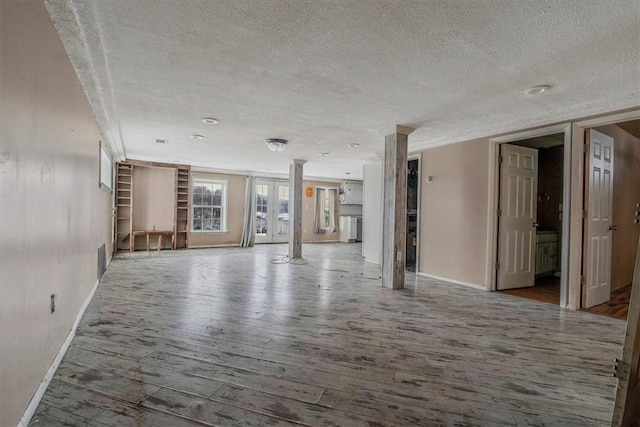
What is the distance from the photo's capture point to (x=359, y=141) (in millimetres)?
5285

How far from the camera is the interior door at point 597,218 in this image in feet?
11.9

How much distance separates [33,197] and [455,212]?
16.0 feet

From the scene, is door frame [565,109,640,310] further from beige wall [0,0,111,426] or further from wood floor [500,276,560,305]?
beige wall [0,0,111,426]

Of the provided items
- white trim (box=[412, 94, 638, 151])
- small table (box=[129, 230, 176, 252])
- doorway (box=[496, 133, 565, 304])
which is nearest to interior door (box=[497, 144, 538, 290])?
doorway (box=[496, 133, 565, 304])

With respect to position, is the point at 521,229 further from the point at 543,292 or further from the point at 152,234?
the point at 152,234

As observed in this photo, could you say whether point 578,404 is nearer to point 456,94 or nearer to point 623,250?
point 456,94

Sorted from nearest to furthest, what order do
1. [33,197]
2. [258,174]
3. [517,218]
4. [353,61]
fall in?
[33,197]
[353,61]
[517,218]
[258,174]

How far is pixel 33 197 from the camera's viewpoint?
5.48ft

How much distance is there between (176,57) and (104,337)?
7.75ft

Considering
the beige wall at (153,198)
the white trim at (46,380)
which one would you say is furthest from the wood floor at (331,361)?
the beige wall at (153,198)

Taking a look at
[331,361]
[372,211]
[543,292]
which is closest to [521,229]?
[543,292]

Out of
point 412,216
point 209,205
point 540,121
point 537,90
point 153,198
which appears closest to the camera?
point 537,90

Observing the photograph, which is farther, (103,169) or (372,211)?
(372,211)

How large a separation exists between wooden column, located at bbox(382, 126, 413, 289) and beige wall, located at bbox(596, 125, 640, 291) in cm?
254
